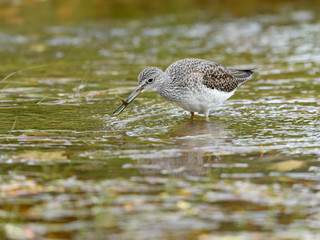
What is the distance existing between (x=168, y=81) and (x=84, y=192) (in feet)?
13.4

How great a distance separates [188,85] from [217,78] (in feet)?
2.83

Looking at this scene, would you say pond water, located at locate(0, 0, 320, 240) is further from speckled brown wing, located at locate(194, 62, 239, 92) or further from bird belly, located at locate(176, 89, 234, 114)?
speckled brown wing, located at locate(194, 62, 239, 92)

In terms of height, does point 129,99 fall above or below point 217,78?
below

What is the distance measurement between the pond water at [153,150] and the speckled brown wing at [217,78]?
464mm

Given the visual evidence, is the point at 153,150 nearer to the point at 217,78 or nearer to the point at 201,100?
the point at 201,100

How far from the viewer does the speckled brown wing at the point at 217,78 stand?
32.7 feet

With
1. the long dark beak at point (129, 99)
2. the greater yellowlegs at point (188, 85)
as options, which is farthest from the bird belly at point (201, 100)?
the long dark beak at point (129, 99)

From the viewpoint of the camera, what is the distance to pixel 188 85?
9.59 m

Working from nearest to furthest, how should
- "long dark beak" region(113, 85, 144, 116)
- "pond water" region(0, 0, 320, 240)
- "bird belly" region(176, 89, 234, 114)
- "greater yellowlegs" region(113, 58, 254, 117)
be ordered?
"pond water" region(0, 0, 320, 240) → "long dark beak" region(113, 85, 144, 116) → "greater yellowlegs" region(113, 58, 254, 117) → "bird belly" region(176, 89, 234, 114)

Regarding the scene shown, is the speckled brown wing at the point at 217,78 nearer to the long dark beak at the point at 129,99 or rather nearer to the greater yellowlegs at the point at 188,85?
the greater yellowlegs at the point at 188,85

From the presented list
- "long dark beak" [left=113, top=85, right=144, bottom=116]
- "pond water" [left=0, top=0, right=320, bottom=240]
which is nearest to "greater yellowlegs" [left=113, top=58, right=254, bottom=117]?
"long dark beak" [left=113, top=85, right=144, bottom=116]

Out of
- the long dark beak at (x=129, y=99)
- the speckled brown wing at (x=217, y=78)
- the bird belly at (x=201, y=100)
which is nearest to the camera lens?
the long dark beak at (x=129, y=99)

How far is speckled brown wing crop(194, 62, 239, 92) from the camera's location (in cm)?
998

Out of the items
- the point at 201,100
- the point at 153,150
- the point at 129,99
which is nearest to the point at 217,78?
the point at 201,100
